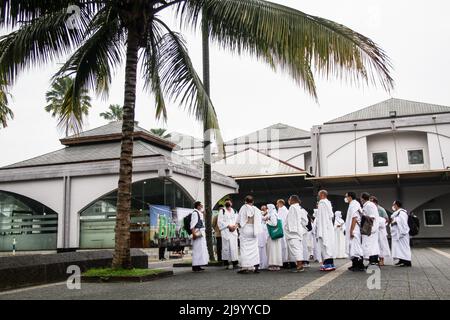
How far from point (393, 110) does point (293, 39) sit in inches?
1104

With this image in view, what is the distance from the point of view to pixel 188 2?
36.3ft

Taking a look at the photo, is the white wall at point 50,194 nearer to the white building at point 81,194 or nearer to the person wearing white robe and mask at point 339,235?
the white building at point 81,194

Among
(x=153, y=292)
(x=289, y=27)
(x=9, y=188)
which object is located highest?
(x=289, y=27)

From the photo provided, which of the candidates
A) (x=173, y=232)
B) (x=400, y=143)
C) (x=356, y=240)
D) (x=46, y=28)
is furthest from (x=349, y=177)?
(x=46, y=28)

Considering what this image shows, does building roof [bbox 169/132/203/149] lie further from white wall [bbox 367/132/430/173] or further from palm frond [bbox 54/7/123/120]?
palm frond [bbox 54/7/123/120]

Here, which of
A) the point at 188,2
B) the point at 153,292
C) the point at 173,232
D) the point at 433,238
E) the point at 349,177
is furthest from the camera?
the point at 433,238

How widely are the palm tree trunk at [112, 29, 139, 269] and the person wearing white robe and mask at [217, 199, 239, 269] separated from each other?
4281 millimetres

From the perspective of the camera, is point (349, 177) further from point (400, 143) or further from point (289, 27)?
point (289, 27)

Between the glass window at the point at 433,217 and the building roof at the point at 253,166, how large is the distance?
922 cm

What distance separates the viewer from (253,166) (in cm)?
3091

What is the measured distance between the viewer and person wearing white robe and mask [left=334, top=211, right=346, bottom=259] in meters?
18.9

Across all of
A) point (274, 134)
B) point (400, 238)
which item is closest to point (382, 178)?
point (400, 238)

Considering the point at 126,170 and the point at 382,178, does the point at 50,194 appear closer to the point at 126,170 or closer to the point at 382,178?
the point at 126,170

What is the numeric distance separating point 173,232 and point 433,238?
→ 58.5 ft
